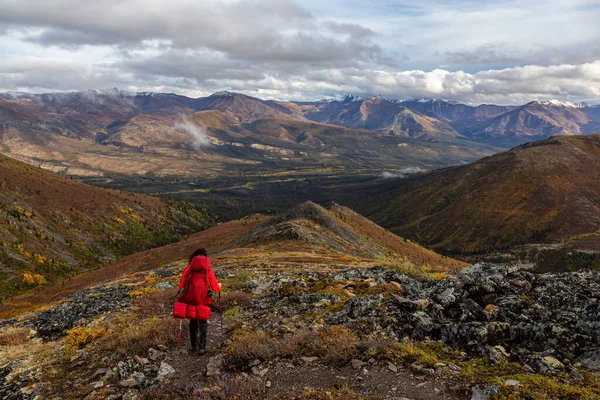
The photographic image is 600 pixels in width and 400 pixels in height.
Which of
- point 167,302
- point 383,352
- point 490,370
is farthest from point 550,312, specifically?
point 167,302

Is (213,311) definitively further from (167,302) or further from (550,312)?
(550,312)

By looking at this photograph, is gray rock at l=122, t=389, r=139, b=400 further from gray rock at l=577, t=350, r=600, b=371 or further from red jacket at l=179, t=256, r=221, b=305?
gray rock at l=577, t=350, r=600, b=371

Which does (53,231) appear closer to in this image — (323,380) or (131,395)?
(131,395)

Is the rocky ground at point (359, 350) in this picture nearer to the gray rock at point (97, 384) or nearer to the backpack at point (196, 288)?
the gray rock at point (97, 384)

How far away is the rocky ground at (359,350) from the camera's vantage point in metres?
8.71

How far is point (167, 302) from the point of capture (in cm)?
1958

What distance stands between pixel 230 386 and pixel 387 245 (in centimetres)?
7542

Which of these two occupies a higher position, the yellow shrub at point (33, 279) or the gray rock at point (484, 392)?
the gray rock at point (484, 392)

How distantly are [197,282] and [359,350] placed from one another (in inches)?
241

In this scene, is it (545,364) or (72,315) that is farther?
(72,315)

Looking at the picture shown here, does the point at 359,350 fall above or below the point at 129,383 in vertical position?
above

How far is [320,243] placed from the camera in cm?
5769

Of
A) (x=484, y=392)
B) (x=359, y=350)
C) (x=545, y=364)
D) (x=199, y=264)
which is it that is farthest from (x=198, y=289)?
(x=545, y=364)

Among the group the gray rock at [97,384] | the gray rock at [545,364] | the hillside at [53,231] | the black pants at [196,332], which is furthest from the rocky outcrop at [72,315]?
the hillside at [53,231]
